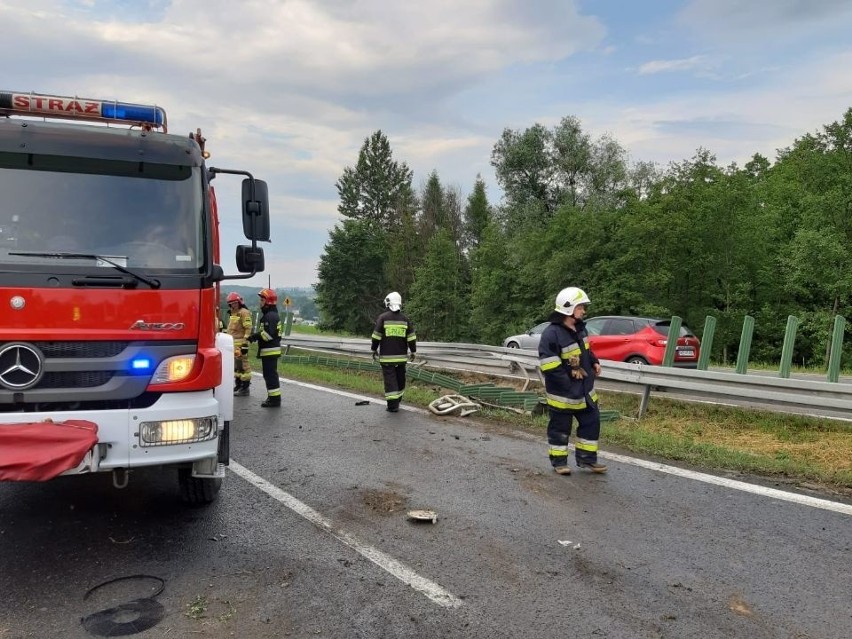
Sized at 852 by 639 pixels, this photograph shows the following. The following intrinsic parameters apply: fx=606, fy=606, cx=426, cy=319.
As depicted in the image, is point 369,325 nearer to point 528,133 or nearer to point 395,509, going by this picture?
point 528,133

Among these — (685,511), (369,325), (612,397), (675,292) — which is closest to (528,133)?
(675,292)

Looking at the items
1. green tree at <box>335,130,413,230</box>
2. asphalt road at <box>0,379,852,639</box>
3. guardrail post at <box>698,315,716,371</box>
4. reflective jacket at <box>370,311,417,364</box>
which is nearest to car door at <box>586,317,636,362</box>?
guardrail post at <box>698,315,716,371</box>

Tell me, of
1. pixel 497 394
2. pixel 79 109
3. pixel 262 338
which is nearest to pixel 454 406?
pixel 497 394

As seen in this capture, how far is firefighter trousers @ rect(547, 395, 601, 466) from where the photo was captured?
18.8ft

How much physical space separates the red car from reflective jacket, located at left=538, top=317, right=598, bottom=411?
22.9ft

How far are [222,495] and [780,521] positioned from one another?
434cm

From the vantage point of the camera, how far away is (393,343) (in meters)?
9.43

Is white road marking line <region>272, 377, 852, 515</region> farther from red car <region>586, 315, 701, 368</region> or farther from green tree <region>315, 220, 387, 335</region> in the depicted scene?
green tree <region>315, 220, 387, 335</region>

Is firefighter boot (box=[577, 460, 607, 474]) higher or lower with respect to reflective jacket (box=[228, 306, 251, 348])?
lower

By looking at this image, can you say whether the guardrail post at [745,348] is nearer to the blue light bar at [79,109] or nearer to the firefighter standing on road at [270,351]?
the firefighter standing on road at [270,351]

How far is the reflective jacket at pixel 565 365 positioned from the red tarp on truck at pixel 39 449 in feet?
12.9

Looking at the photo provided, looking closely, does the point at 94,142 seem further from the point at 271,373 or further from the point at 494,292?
the point at 494,292

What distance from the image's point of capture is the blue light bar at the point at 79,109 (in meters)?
4.63

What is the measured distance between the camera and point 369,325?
60562 millimetres
